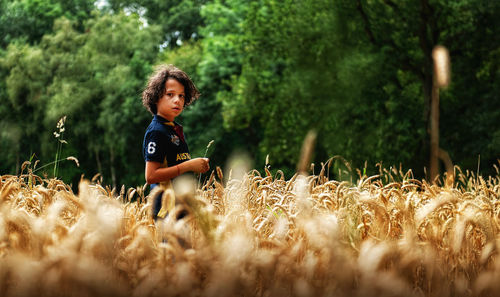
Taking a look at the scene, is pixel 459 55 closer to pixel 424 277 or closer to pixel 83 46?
pixel 424 277

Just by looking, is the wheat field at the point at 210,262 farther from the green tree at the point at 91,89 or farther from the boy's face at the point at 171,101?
the green tree at the point at 91,89

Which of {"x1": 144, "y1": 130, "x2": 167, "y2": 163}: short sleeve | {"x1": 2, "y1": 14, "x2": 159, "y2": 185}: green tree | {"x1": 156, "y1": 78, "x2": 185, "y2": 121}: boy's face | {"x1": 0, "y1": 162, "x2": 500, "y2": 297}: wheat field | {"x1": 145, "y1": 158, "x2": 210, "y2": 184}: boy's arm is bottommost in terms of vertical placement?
{"x1": 2, "y1": 14, "x2": 159, "y2": 185}: green tree

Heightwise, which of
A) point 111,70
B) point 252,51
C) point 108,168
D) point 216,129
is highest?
point 252,51

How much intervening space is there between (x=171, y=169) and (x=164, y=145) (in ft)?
0.64

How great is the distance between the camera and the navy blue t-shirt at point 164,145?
125 inches

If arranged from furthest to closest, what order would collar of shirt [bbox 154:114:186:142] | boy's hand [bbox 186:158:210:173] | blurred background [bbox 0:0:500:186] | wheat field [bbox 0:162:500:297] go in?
blurred background [bbox 0:0:500:186] < collar of shirt [bbox 154:114:186:142] < boy's hand [bbox 186:158:210:173] < wheat field [bbox 0:162:500:297]

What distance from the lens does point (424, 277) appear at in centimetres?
254

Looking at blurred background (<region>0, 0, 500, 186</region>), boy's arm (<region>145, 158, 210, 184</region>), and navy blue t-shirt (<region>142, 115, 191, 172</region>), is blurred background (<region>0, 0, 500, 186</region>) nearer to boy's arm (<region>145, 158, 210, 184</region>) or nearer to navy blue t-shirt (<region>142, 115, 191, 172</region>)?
navy blue t-shirt (<region>142, 115, 191, 172</region>)

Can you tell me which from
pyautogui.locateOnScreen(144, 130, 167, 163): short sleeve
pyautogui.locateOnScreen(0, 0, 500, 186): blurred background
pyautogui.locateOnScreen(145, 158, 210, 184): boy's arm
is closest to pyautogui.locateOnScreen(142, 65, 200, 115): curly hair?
pyautogui.locateOnScreen(144, 130, 167, 163): short sleeve

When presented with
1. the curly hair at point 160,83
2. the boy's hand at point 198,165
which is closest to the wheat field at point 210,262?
the boy's hand at point 198,165

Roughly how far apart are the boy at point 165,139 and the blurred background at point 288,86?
6913 mm

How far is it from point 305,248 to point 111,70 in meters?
27.7

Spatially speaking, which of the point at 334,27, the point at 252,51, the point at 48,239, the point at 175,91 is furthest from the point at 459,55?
the point at 48,239

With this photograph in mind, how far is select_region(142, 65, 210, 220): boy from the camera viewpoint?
309 centimetres
